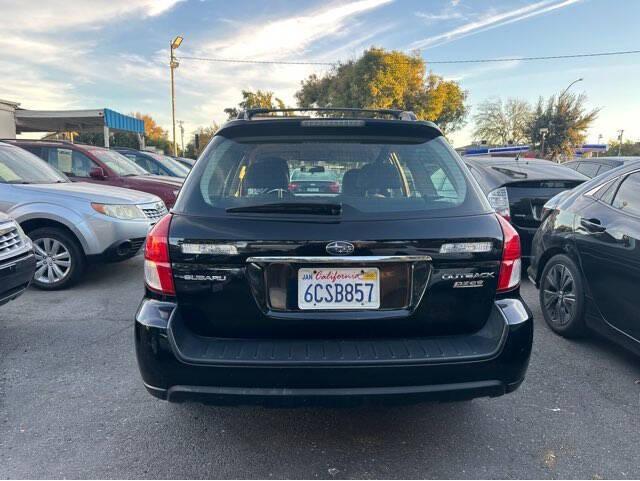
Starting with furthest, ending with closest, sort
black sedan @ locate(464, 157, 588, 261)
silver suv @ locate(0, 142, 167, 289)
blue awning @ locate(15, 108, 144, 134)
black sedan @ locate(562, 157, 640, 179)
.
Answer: blue awning @ locate(15, 108, 144, 134) → black sedan @ locate(562, 157, 640, 179) → black sedan @ locate(464, 157, 588, 261) → silver suv @ locate(0, 142, 167, 289)

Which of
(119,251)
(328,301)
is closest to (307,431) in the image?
(328,301)

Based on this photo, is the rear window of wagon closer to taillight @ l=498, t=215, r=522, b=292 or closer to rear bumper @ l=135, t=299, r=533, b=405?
taillight @ l=498, t=215, r=522, b=292

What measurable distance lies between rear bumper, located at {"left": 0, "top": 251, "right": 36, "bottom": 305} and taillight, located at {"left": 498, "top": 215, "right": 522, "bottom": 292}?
3.56m

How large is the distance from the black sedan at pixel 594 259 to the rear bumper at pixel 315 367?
66.6 inches

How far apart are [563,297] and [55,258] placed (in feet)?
17.3

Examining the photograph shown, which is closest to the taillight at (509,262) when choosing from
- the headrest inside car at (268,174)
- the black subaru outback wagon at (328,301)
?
the black subaru outback wagon at (328,301)

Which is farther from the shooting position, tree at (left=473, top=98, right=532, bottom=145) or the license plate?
tree at (left=473, top=98, right=532, bottom=145)

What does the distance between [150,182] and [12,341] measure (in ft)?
16.2

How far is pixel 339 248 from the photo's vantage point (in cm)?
204

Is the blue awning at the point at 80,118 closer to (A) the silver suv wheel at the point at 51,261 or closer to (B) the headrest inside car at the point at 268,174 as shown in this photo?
(A) the silver suv wheel at the point at 51,261

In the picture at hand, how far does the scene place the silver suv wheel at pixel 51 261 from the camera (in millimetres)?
5363

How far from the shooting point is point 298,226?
209cm

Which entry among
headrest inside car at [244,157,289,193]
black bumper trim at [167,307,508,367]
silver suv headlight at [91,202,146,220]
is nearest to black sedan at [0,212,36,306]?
silver suv headlight at [91,202,146,220]

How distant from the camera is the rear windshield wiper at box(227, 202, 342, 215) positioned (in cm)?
214
